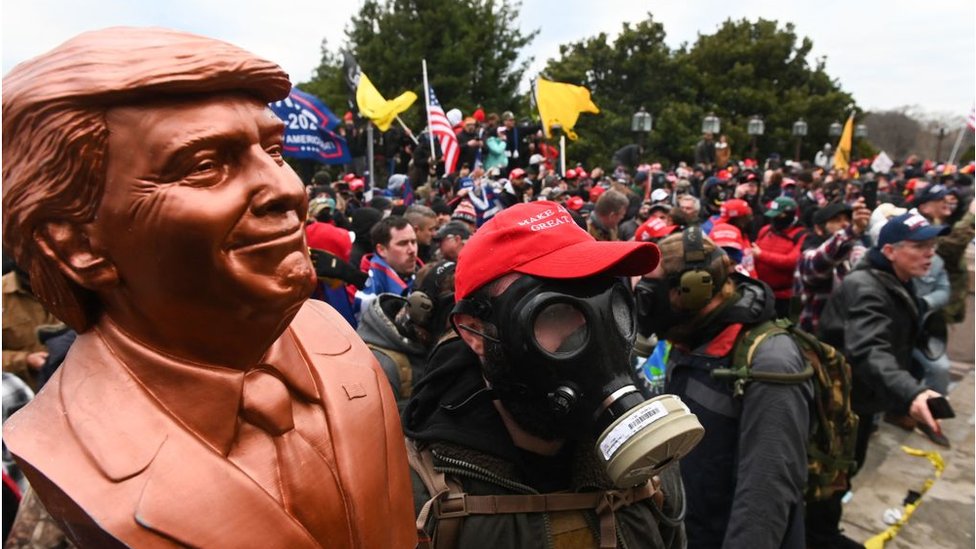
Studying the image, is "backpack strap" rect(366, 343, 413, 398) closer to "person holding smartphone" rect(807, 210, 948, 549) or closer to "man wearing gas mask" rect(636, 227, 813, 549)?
"man wearing gas mask" rect(636, 227, 813, 549)

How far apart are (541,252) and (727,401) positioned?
1.49 meters

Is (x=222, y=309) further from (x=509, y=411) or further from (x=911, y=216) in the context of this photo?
(x=911, y=216)

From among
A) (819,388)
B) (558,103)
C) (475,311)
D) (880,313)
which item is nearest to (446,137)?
(558,103)

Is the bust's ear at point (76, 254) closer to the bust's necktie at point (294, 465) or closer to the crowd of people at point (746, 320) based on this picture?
the bust's necktie at point (294, 465)

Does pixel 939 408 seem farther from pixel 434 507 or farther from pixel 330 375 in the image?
pixel 330 375

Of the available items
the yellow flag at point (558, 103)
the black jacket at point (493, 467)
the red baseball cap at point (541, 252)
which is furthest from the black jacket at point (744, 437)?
the yellow flag at point (558, 103)

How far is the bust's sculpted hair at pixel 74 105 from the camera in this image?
2.87 feet

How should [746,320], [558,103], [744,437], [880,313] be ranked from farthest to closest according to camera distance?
[558,103], [880,313], [746,320], [744,437]

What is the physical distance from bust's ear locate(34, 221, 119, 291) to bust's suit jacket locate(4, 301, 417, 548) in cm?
12

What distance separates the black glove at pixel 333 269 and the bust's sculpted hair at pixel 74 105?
3.10m

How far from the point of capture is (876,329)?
149 inches

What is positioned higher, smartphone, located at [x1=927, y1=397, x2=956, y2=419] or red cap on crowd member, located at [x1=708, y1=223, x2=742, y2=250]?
red cap on crowd member, located at [x1=708, y1=223, x2=742, y2=250]

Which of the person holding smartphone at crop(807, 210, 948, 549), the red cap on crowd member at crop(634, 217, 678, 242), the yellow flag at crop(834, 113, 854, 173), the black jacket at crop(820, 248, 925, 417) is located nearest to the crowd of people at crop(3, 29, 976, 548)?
the black jacket at crop(820, 248, 925, 417)

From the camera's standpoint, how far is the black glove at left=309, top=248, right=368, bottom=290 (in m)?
4.08
